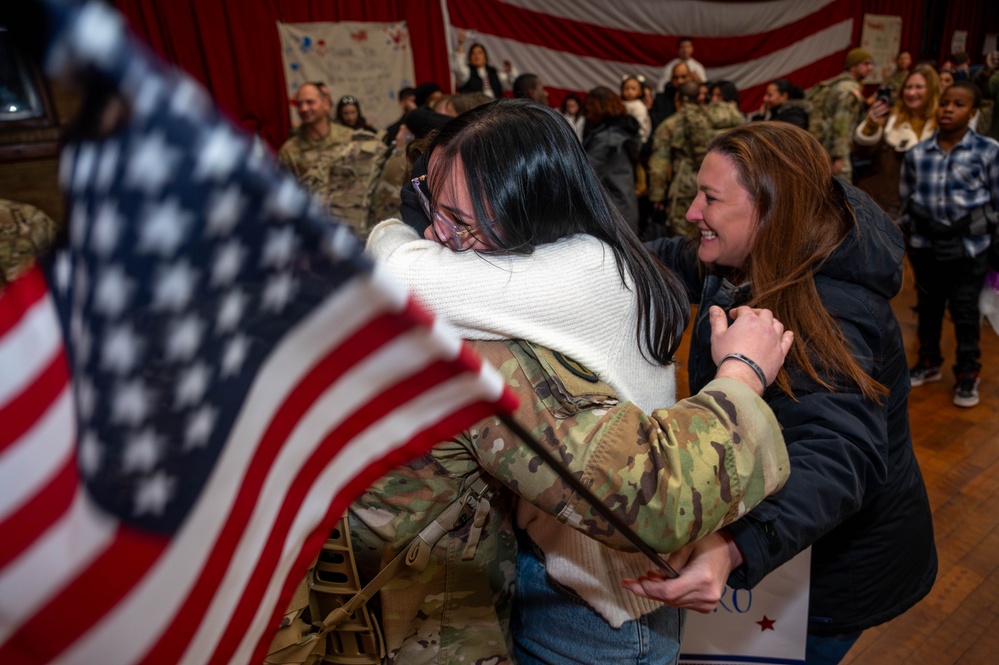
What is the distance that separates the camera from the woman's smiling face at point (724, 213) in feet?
4.81

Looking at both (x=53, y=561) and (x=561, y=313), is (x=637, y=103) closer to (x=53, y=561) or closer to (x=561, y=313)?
(x=561, y=313)

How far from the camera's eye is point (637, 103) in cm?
736

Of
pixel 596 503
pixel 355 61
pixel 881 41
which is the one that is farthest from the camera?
pixel 881 41

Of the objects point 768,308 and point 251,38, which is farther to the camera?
point 251,38

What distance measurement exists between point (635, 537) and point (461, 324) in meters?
0.35

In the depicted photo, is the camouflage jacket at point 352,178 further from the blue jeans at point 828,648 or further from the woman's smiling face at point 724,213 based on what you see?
the blue jeans at point 828,648

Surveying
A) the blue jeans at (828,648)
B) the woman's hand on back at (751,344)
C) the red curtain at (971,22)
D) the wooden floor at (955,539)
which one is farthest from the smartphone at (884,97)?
the red curtain at (971,22)

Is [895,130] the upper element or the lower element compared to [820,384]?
lower

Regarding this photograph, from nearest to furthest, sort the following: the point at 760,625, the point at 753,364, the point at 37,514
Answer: the point at 37,514 → the point at 753,364 → the point at 760,625

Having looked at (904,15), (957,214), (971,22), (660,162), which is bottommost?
(971,22)

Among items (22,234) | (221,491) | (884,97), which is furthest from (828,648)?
(884,97)

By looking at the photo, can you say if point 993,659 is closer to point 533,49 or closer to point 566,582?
point 566,582

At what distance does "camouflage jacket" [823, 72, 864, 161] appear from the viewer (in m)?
5.97

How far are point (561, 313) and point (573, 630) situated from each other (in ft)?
2.01
